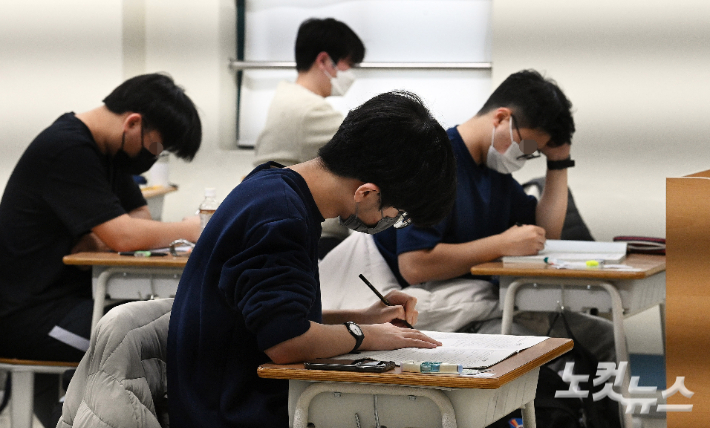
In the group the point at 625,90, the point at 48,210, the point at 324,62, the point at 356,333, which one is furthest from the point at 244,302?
the point at 625,90

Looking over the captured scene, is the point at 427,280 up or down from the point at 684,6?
down

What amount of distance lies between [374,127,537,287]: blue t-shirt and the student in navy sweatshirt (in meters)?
1.05

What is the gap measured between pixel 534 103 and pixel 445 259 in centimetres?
57

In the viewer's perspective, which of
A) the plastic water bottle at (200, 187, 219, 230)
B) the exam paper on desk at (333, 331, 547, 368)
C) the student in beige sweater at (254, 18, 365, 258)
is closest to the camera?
the exam paper on desk at (333, 331, 547, 368)

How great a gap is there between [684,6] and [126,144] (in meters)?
2.54

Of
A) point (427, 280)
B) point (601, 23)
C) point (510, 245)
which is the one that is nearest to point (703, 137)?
point (601, 23)

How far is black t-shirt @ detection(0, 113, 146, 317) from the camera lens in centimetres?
244

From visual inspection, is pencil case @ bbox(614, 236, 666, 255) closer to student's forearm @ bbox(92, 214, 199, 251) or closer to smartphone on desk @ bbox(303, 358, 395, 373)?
student's forearm @ bbox(92, 214, 199, 251)

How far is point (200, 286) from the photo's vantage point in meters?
1.41

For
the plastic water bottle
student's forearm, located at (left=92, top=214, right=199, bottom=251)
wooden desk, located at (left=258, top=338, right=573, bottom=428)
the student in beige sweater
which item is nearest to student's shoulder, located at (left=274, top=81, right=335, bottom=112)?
the student in beige sweater

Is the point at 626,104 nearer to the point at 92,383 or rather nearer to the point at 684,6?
the point at 684,6

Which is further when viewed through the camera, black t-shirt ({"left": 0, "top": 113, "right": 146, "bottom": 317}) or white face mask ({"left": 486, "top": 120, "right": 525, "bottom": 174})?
white face mask ({"left": 486, "top": 120, "right": 525, "bottom": 174})

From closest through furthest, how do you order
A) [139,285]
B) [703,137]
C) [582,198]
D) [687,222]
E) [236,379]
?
1. [687,222]
2. [236,379]
3. [139,285]
4. [703,137]
5. [582,198]

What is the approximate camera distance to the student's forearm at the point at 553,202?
296 cm
